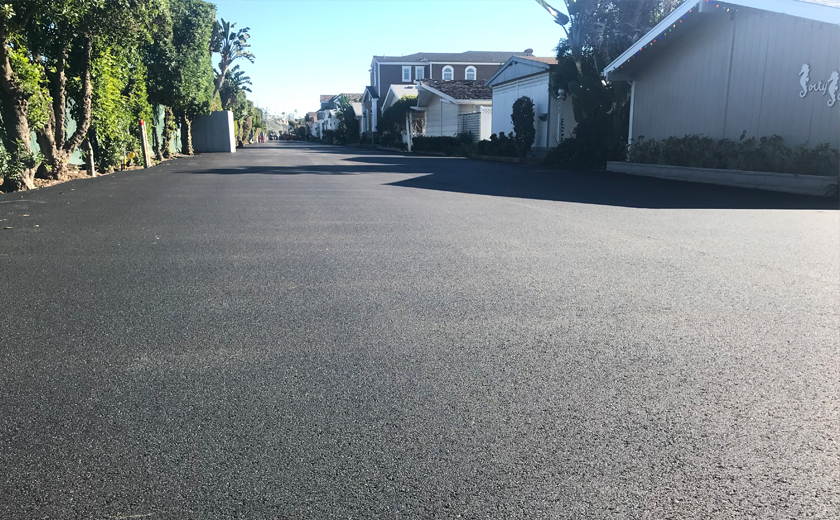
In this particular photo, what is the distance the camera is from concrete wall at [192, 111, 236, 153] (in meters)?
37.6

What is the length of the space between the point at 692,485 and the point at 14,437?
282 cm

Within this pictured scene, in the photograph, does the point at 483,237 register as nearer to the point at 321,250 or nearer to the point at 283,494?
the point at 321,250

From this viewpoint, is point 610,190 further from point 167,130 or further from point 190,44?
point 167,130

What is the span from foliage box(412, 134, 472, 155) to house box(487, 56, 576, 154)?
4132 mm

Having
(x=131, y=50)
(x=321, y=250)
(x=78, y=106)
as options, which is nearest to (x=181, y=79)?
(x=131, y=50)

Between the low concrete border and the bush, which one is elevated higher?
the bush

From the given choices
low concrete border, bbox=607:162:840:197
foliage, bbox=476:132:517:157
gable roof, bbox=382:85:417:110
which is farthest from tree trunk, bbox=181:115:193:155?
low concrete border, bbox=607:162:840:197

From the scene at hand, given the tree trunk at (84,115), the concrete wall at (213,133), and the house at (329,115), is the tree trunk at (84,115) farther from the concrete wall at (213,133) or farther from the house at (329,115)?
the house at (329,115)

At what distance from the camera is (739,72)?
1530 cm

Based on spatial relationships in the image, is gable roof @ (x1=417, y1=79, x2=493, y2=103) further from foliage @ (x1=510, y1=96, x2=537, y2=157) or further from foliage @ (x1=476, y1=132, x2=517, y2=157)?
foliage @ (x1=510, y1=96, x2=537, y2=157)

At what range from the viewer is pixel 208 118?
3759 centimetres

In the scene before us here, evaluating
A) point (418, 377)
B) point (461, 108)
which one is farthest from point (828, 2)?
point (461, 108)

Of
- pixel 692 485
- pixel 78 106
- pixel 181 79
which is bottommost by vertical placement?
pixel 692 485

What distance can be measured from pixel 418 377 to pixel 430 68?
216 feet
